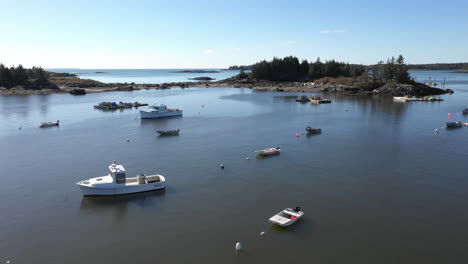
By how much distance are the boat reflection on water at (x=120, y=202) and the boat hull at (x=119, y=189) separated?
356mm

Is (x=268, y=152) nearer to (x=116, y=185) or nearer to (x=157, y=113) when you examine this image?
(x=116, y=185)

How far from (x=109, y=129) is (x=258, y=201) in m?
51.5

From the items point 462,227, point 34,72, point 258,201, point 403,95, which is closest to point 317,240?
point 258,201

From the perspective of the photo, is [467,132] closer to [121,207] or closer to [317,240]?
[317,240]

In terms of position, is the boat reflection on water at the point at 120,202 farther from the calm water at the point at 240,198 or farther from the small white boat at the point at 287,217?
the small white boat at the point at 287,217

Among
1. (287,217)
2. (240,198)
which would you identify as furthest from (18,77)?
(287,217)

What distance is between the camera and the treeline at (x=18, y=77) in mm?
172375

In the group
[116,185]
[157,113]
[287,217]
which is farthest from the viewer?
[157,113]

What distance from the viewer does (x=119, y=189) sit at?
3759 centimetres

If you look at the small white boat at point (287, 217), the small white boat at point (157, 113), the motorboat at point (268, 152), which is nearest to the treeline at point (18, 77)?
the small white boat at point (157, 113)

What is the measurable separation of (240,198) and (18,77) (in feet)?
596

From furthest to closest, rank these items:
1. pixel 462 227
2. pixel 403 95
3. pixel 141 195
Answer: pixel 403 95 → pixel 141 195 → pixel 462 227

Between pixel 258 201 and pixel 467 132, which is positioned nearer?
pixel 258 201

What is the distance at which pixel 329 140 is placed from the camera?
63.2m
